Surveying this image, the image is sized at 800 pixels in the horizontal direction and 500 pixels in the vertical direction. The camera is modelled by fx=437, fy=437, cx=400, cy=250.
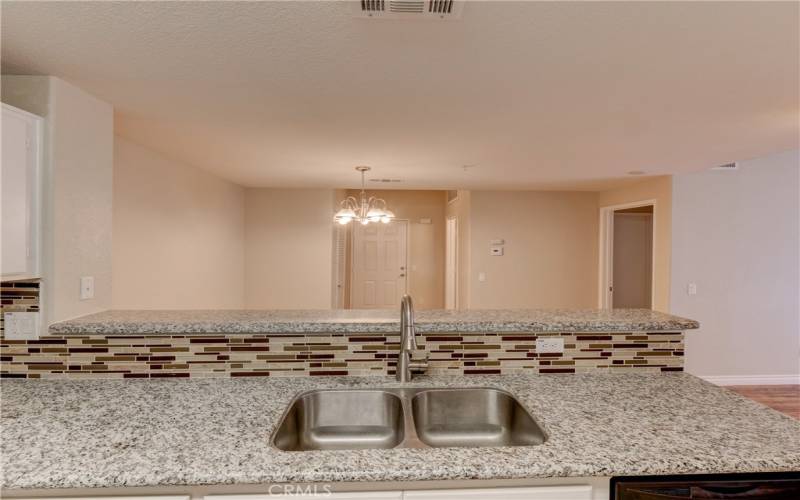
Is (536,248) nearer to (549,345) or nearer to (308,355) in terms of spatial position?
(549,345)

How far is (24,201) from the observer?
5.47 ft

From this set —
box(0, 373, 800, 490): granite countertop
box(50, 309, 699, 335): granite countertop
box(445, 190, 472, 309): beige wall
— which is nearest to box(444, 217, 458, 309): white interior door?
box(445, 190, 472, 309): beige wall

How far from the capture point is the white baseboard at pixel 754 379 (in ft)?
14.9

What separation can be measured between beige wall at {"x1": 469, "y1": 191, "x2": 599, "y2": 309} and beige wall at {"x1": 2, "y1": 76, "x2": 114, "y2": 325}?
4.59 meters

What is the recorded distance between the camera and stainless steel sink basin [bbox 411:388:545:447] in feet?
5.35

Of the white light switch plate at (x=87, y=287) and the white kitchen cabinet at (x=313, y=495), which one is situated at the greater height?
the white light switch plate at (x=87, y=287)

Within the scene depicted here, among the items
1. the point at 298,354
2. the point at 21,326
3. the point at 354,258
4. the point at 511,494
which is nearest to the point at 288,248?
the point at 354,258

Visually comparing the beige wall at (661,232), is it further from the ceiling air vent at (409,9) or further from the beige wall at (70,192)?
the beige wall at (70,192)

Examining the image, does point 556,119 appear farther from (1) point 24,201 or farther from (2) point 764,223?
(2) point 764,223

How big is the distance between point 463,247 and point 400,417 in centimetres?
494

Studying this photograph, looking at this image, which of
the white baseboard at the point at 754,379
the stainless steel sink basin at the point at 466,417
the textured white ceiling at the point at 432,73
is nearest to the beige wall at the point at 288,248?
the textured white ceiling at the point at 432,73

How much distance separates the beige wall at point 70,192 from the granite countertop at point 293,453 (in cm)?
42

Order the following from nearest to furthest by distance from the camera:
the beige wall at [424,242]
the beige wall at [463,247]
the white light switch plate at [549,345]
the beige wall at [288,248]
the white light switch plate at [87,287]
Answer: the white light switch plate at [549,345], the white light switch plate at [87,287], the beige wall at [288,248], the beige wall at [463,247], the beige wall at [424,242]

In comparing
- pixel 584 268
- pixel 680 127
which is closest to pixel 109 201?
pixel 680 127
